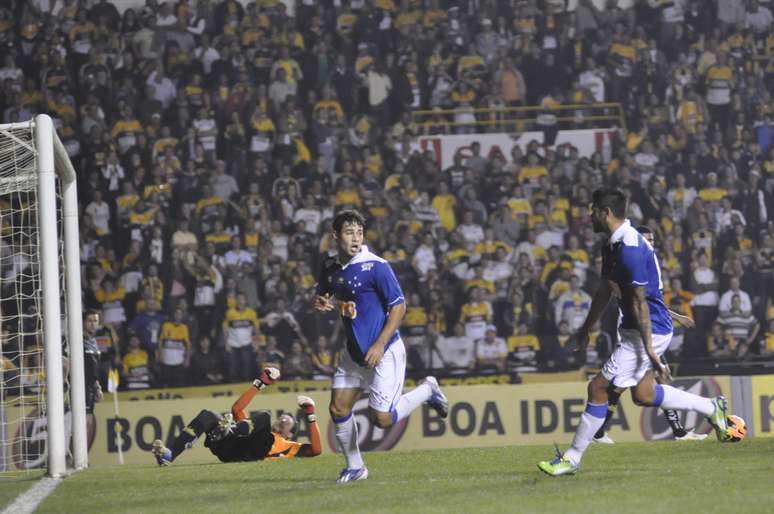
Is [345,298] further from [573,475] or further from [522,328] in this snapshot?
[522,328]

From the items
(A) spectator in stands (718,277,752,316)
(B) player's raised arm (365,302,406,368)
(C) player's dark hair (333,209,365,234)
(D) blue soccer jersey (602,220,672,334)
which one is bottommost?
(A) spectator in stands (718,277,752,316)

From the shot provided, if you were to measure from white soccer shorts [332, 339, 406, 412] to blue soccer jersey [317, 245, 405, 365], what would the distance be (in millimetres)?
72

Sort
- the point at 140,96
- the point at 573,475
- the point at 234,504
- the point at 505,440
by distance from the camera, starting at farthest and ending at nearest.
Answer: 1. the point at 140,96
2. the point at 505,440
3. the point at 573,475
4. the point at 234,504

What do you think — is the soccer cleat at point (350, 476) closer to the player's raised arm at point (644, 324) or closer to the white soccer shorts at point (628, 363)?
the white soccer shorts at point (628, 363)

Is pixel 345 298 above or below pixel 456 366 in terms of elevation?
above

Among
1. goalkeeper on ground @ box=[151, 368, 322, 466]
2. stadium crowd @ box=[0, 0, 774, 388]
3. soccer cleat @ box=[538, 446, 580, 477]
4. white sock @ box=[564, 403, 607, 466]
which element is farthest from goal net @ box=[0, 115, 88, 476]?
stadium crowd @ box=[0, 0, 774, 388]

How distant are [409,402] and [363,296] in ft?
3.06

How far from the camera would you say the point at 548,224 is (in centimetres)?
2044

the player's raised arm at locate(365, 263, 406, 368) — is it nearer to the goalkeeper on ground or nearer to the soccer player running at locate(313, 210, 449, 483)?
the soccer player running at locate(313, 210, 449, 483)

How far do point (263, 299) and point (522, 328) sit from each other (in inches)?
157

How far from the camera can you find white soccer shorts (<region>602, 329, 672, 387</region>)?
7871 millimetres

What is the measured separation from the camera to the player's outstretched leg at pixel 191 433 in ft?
36.7

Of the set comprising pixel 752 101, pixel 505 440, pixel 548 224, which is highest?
pixel 752 101

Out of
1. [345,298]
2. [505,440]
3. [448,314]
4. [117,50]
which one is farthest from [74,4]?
[345,298]
